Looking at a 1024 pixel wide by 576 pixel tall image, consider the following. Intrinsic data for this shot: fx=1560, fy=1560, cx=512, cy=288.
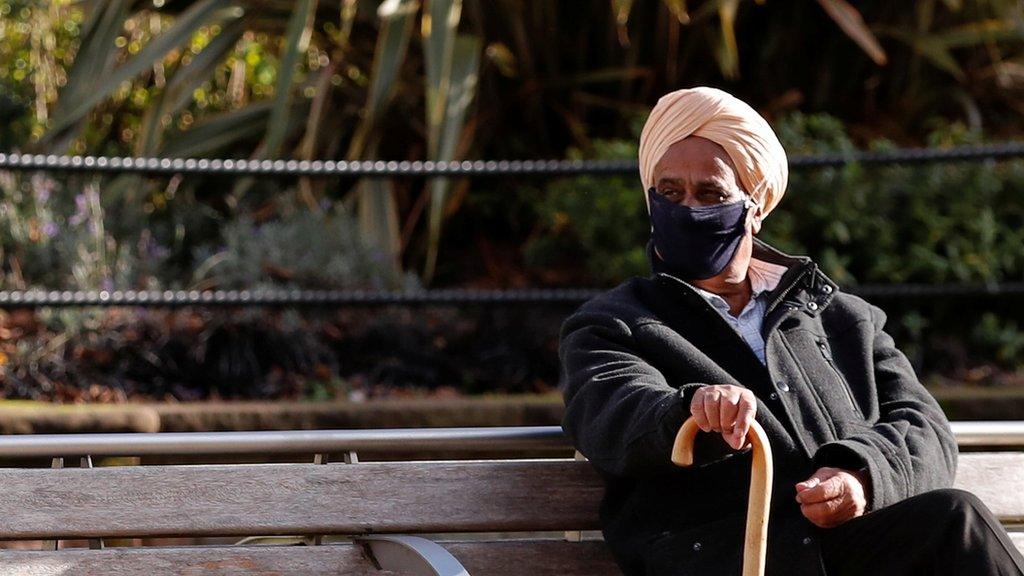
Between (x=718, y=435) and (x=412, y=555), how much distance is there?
1.97 feet

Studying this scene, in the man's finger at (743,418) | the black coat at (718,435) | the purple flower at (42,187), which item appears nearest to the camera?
the man's finger at (743,418)

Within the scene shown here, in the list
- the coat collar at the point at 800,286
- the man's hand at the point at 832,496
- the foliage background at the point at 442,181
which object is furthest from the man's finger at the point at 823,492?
the foliage background at the point at 442,181

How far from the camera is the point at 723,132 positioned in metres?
2.83

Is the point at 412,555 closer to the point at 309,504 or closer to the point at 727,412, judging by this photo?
the point at 309,504

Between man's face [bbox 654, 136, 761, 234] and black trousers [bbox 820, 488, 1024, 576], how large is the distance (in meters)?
0.60

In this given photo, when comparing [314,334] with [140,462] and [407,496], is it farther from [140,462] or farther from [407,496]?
[407,496]

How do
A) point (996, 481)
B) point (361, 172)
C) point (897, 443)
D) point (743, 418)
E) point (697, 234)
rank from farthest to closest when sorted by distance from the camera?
point (361, 172), point (996, 481), point (697, 234), point (897, 443), point (743, 418)

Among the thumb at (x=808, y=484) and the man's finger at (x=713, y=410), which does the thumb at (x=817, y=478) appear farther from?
the man's finger at (x=713, y=410)

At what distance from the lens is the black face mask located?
2.80 metres

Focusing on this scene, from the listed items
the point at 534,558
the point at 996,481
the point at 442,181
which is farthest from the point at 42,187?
the point at 996,481

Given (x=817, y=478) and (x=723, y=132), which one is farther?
(x=723, y=132)

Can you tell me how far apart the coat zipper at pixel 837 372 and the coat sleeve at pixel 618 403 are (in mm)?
317

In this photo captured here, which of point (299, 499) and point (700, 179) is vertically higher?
point (700, 179)

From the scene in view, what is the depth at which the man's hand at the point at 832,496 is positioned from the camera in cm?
255
